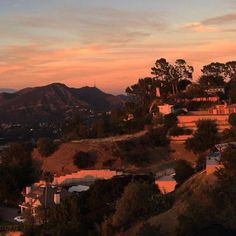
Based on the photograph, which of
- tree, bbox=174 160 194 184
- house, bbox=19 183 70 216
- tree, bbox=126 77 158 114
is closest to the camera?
tree, bbox=174 160 194 184

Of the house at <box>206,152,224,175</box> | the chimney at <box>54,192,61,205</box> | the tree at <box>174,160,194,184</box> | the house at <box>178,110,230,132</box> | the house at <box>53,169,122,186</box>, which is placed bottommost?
the house at <box>53,169,122,186</box>

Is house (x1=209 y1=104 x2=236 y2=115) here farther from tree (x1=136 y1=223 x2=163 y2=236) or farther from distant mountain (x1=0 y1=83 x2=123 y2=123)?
distant mountain (x1=0 y1=83 x2=123 y2=123)

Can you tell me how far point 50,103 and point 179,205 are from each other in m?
133

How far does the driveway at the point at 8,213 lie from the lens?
2761cm

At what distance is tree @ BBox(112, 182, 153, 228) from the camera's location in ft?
63.8

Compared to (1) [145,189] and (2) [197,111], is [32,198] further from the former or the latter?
(2) [197,111]

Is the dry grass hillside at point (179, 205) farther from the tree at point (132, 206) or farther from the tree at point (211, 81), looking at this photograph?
the tree at point (211, 81)

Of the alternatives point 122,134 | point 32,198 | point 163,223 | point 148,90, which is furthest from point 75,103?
point 163,223

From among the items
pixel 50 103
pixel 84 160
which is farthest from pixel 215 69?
pixel 50 103

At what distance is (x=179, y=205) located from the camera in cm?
1895

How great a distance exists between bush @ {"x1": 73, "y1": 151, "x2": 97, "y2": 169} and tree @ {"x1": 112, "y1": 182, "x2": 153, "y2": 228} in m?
18.2

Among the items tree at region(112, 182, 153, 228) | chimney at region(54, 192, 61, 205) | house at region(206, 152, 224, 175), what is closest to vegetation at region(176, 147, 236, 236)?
house at region(206, 152, 224, 175)

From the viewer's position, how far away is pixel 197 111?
45.2 metres

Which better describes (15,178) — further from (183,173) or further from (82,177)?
(183,173)
